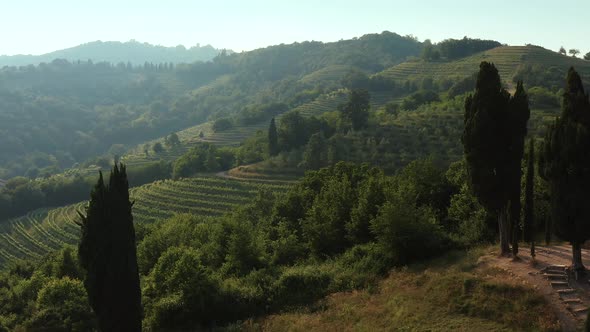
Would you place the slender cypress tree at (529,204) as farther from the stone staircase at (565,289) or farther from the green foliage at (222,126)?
the green foliage at (222,126)

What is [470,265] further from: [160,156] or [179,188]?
[160,156]

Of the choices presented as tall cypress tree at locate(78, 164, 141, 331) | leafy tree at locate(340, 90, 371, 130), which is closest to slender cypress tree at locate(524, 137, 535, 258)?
tall cypress tree at locate(78, 164, 141, 331)

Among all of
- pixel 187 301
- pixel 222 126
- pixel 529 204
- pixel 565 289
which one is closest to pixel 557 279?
pixel 565 289

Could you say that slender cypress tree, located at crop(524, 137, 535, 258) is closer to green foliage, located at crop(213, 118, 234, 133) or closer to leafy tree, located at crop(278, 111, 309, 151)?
leafy tree, located at crop(278, 111, 309, 151)

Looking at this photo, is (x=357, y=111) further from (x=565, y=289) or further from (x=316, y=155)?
(x=565, y=289)

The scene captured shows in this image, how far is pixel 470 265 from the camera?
20.8 meters

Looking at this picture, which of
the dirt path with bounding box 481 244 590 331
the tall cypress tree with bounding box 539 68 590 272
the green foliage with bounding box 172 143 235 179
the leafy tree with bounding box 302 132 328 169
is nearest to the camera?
the dirt path with bounding box 481 244 590 331

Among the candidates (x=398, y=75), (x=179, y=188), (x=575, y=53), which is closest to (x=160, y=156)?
(x=179, y=188)

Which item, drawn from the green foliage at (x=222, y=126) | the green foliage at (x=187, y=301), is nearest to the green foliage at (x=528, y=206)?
the green foliage at (x=187, y=301)

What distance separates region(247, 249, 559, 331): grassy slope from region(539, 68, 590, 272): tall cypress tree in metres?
2.94

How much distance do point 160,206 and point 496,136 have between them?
60947 millimetres

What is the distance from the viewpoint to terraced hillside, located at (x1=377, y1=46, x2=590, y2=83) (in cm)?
12025

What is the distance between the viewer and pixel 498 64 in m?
126

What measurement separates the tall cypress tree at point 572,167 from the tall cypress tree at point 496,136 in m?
2.13
